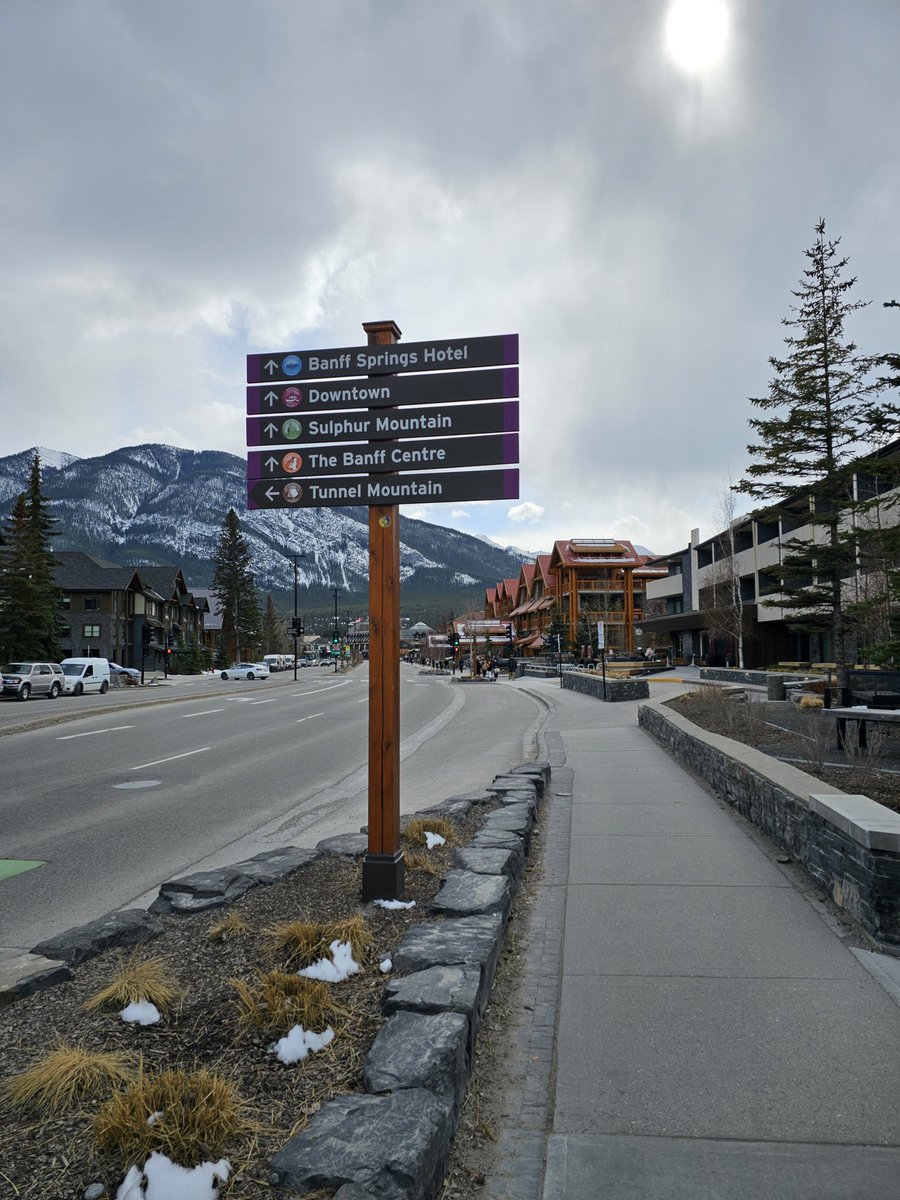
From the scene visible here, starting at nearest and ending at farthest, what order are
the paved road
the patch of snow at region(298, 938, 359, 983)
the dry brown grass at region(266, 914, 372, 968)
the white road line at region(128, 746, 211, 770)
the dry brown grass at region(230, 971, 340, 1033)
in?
the dry brown grass at region(230, 971, 340, 1033), the patch of snow at region(298, 938, 359, 983), the dry brown grass at region(266, 914, 372, 968), the paved road, the white road line at region(128, 746, 211, 770)

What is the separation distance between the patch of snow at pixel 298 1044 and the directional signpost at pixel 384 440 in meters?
1.95

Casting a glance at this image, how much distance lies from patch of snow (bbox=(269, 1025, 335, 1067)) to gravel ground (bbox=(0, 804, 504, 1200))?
34 millimetres

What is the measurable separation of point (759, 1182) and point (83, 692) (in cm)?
4555

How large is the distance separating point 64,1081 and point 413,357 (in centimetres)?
460

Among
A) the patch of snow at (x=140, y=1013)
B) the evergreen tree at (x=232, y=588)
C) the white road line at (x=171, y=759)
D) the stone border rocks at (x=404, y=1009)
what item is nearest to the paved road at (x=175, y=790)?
the white road line at (x=171, y=759)

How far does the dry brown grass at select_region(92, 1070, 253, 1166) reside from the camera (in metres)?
2.51

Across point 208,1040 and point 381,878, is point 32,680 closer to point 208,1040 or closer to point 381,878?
point 381,878

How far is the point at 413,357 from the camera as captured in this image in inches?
226

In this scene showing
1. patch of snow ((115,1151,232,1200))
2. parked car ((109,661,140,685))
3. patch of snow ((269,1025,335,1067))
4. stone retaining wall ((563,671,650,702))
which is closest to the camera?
patch of snow ((115,1151,232,1200))


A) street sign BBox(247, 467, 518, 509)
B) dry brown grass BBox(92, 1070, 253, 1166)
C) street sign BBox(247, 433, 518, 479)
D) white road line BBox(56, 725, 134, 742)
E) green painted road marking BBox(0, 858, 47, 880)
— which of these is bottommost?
white road line BBox(56, 725, 134, 742)

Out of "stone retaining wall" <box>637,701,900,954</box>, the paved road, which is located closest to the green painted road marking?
the paved road

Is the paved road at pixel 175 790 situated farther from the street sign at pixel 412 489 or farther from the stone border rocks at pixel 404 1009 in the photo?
the street sign at pixel 412 489

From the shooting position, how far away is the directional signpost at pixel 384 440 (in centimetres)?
553

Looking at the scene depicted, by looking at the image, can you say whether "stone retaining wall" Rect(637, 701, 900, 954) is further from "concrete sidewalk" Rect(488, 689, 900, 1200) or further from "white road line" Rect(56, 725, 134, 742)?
"white road line" Rect(56, 725, 134, 742)
